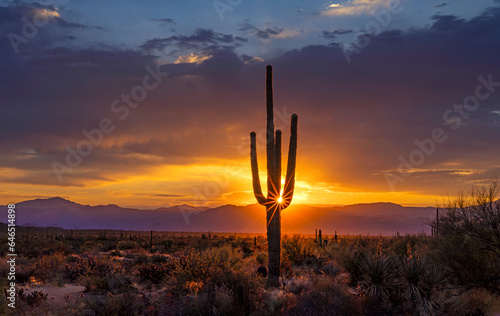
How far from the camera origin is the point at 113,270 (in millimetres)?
19312

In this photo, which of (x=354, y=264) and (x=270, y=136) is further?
(x=270, y=136)

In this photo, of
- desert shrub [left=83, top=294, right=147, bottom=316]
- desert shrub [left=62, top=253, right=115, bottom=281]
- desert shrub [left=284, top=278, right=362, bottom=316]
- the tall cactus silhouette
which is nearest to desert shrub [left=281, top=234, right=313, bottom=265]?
the tall cactus silhouette

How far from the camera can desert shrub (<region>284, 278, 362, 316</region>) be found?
11.6 metres

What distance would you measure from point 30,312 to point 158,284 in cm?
636

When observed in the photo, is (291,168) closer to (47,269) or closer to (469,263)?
(469,263)

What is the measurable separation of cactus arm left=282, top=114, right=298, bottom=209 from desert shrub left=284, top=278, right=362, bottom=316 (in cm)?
604

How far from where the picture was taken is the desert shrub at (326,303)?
11.6 meters

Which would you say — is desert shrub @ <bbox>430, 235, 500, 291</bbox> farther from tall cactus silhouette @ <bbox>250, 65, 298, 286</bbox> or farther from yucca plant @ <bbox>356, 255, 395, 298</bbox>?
tall cactus silhouette @ <bbox>250, 65, 298, 286</bbox>

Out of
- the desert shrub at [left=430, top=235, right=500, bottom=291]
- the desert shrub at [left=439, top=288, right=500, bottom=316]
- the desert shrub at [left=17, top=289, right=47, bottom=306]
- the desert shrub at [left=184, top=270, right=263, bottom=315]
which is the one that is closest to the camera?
the desert shrub at [left=184, top=270, right=263, bottom=315]

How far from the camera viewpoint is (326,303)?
1191cm

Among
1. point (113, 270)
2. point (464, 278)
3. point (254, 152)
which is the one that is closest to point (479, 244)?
point (464, 278)

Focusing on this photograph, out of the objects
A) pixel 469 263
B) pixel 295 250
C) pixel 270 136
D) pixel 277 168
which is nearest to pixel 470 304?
pixel 469 263

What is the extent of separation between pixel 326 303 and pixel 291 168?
7.34 metres

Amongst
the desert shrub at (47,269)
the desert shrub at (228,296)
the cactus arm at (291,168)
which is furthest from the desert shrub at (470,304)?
the desert shrub at (47,269)
